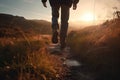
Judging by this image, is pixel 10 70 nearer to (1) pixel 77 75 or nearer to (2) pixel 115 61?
(1) pixel 77 75

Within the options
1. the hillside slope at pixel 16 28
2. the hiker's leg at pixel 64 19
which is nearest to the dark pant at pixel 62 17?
the hiker's leg at pixel 64 19

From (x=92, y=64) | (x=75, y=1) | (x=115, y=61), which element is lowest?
(x=92, y=64)

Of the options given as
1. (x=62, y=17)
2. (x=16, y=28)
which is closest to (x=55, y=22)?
(x=62, y=17)

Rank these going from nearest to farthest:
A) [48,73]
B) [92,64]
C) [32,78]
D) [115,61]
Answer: [32,78]
[48,73]
[115,61]
[92,64]

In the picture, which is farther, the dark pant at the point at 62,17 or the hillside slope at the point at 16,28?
the dark pant at the point at 62,17

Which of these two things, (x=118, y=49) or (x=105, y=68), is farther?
(x=118, y=49)

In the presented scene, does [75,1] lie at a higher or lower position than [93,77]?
higher

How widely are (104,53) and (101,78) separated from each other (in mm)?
1161

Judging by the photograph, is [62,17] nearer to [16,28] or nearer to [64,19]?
[64,19]

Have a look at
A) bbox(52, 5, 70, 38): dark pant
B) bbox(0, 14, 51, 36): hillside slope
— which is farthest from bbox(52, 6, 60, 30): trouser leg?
bbox(0, 14, 51, 36): hillside slope

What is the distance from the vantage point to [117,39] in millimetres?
6227

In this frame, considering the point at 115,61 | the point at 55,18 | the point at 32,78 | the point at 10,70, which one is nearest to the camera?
the point at 32,78

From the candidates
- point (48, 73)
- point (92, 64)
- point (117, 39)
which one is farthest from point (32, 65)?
point (117, 39)

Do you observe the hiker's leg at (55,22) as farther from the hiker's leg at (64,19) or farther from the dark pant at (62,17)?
the hiker's leg at (64,19)
